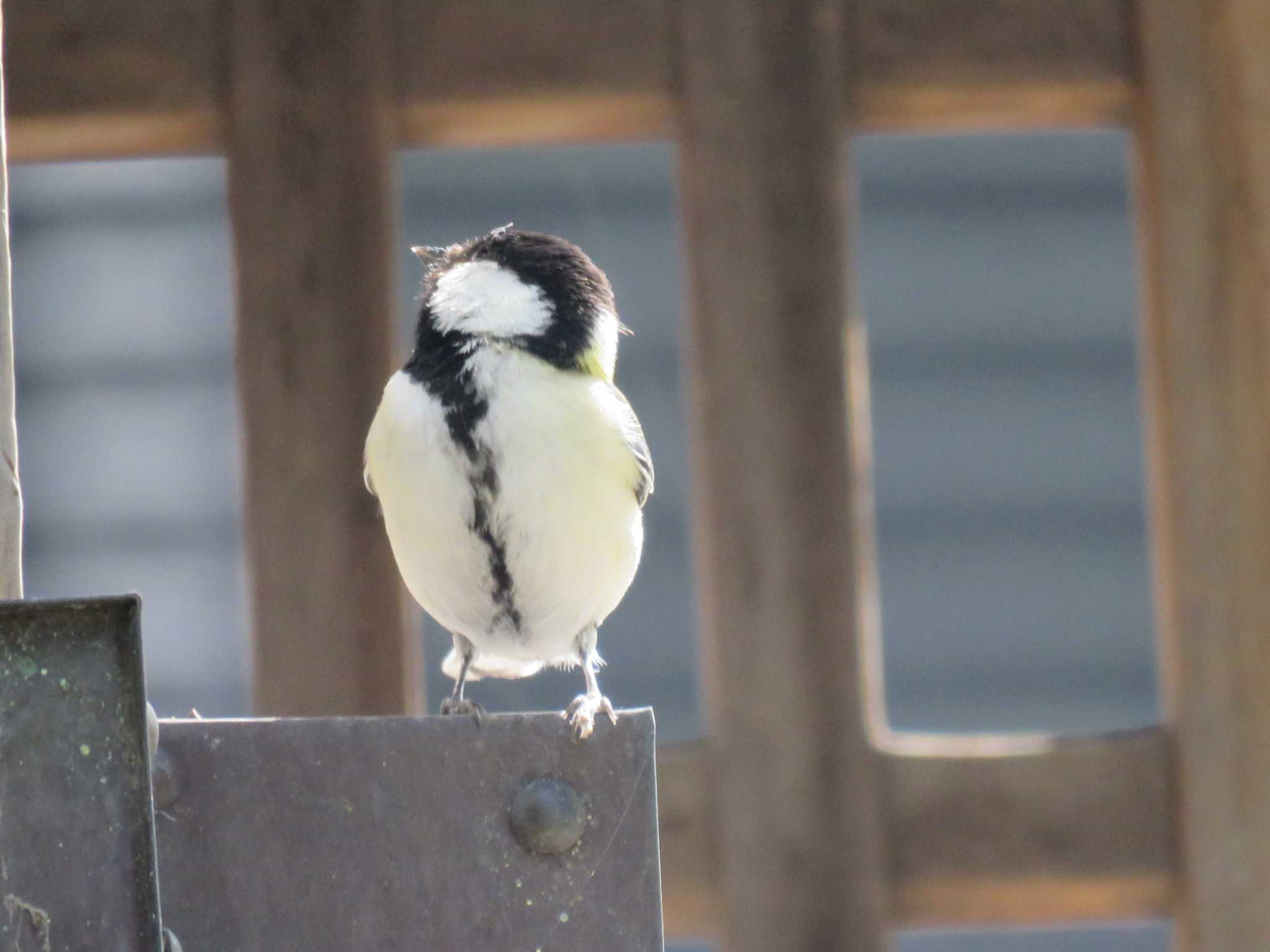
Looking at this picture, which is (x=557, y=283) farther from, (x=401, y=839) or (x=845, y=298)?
(x=401, y=839)

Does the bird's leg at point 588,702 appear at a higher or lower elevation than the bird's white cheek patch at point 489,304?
lower

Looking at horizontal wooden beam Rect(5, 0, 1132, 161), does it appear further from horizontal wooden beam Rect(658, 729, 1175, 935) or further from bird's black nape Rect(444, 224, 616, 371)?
horizontal wooden beam Rect(658, 729, 1175, 935)

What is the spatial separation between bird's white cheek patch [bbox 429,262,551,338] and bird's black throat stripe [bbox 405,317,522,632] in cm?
2

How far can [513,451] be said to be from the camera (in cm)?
194

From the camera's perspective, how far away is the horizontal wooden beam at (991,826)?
2363mm

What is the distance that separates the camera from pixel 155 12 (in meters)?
2.47

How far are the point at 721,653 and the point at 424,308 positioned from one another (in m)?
0.62

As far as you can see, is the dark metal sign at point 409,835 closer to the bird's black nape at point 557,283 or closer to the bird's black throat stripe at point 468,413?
the bird's black throat stripe at point 468,413

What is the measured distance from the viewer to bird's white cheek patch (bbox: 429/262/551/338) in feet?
6.67

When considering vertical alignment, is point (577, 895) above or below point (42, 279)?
below

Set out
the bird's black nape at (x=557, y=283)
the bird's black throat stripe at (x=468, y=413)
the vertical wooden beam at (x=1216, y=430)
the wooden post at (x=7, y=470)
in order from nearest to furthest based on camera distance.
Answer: the wooden post at (x=7, y=470) → the bird's black throat stripe at (x=468, y=413) → the bird's black nape at (x=557, y=283) → the vertical wooden beam at (x=1216, y=430)

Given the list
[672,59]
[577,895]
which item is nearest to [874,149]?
[672,59]

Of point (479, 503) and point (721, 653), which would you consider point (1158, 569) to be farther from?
point (479, 503)

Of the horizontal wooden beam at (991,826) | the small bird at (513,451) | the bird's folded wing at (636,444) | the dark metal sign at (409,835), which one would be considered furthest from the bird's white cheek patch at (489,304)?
the dark metal sign at (409,835)
